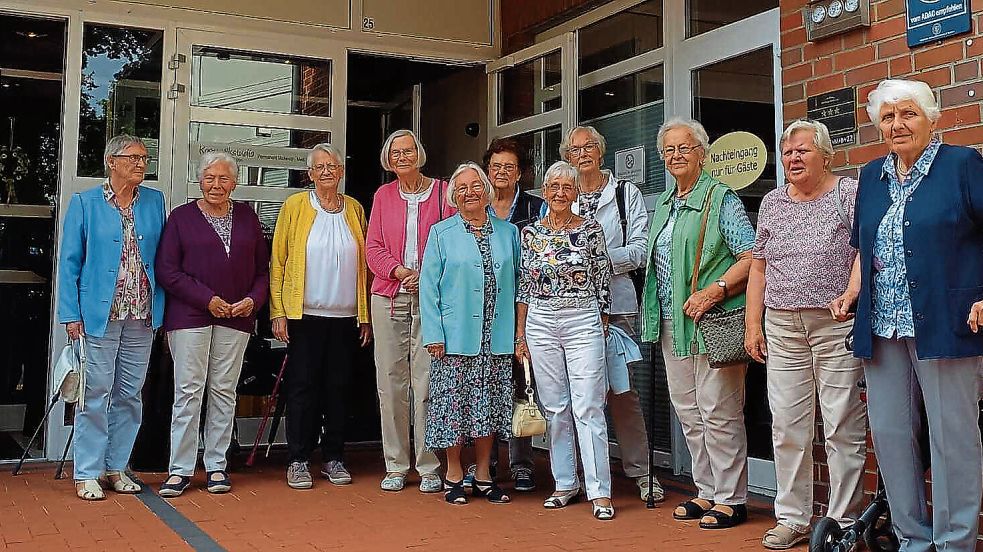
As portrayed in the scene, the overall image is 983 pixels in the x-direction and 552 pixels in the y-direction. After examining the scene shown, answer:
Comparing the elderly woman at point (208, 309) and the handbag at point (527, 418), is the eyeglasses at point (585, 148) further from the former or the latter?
the elderly woman at point (208, 309)

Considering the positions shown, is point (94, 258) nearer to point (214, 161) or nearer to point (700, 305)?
point (214, 161)

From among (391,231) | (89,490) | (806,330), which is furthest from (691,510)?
(89,490)

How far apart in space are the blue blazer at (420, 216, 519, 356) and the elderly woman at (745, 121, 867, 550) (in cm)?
130

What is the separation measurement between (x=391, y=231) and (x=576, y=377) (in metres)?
1.38

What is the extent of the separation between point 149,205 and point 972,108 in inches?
159

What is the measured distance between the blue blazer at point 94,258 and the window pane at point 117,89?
1.28 metres

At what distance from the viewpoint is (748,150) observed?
16.9 feet

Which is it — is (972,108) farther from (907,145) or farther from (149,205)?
(149,205)

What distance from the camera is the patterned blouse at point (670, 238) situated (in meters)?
4.30

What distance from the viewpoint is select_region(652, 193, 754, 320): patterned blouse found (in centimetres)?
430

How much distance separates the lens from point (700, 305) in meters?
4.27

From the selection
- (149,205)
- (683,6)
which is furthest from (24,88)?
(683,6)

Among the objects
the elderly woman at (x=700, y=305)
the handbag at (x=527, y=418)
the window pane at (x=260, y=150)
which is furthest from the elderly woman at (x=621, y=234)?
the window pane at (x=260, y=150)

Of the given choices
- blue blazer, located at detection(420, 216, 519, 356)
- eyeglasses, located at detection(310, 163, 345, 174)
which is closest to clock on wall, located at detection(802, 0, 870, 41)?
blue blazer, located at detection(420, 216, 519, 356)
